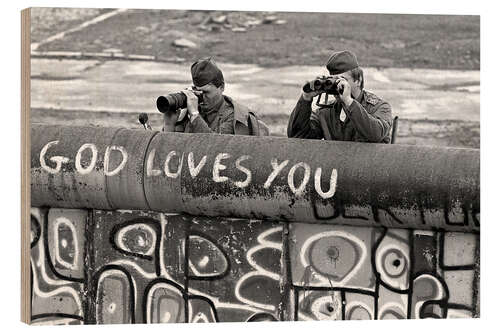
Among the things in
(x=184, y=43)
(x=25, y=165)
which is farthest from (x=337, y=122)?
(x=25, y=165)

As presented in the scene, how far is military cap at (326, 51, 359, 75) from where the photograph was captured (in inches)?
419

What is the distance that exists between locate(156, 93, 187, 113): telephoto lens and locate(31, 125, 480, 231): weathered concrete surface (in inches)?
9.9

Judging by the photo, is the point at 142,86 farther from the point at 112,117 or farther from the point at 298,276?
the point at 298,276

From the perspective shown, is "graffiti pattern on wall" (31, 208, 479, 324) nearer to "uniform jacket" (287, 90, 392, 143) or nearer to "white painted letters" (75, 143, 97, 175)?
"white painted letters" (75, 143, 97, 175)

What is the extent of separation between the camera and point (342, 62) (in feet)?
35.0

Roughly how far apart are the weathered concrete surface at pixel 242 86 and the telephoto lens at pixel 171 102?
378 mm

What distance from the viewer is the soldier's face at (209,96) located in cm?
1073

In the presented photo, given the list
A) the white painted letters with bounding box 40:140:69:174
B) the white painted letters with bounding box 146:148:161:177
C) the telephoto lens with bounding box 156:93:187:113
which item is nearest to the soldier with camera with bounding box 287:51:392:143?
the telephoto lens with bounding box 156:93:187:113

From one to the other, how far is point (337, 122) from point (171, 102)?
126 cm

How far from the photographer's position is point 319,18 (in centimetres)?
1084

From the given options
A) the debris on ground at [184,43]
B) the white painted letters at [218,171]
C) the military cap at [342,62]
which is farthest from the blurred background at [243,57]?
the white painted letters at [218,171]

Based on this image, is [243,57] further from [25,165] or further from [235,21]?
[25,165]

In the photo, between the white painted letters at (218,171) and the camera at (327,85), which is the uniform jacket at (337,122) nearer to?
the camera at (327,85)

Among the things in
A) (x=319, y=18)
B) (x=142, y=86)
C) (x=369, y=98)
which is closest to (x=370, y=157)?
(x=369, y=98)
